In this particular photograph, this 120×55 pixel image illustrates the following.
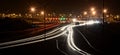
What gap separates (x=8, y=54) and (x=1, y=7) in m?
96.0

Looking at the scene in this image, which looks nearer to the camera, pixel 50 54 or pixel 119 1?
pixel 50 54

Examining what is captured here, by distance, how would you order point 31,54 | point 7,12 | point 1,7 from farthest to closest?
point 7,12 < point 1,7 < point 31,54

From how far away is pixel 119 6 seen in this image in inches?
4478

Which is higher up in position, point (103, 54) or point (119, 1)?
point (119, 1)

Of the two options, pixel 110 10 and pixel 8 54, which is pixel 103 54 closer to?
Answer: pixel 8 54

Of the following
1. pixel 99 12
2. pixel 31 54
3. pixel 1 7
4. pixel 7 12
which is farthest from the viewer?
pixel 99 12

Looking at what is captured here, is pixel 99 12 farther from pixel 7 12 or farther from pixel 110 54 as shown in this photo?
pixel 110 54

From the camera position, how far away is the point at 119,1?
368 feet

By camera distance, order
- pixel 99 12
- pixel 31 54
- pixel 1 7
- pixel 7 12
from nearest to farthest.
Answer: pixel 31 54, pixel 1 7, pixel 7 12, pixel 99 12

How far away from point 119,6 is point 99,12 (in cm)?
1810

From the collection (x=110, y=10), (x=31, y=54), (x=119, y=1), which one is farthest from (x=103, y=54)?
(x=110, y=10)

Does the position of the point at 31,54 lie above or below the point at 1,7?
below

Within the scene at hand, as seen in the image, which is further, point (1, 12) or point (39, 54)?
point (1, 12)

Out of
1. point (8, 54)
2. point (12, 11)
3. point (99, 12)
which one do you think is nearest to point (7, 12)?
point (12, 11)
